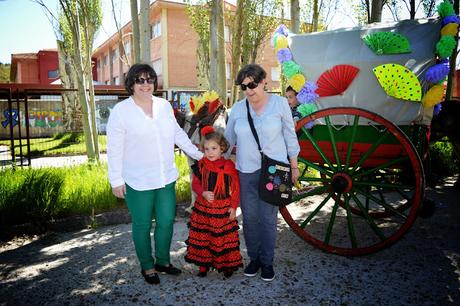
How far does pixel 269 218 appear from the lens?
9.26 feet

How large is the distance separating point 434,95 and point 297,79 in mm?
1268

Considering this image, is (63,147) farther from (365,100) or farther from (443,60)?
(443,60)

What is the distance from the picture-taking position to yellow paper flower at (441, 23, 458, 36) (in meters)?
3.08

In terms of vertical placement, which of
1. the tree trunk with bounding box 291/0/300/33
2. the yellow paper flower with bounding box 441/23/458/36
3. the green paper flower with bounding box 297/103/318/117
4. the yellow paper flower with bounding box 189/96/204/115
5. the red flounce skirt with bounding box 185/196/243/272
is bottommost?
the red flounce skirt with bounding box 185/196/243/272

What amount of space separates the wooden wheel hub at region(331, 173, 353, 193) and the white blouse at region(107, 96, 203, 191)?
1.59 metres

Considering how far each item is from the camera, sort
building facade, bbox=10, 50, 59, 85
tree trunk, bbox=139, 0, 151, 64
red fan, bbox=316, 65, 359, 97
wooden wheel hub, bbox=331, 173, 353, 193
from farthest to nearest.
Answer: building facade, bbox=10, 50, 59, 85, tree trunk, bbox=139, 0, 151, 64, red fan, bbox=316, 65, 359, 97, wooden wheel hub, bbox=331, 173, 353, 193

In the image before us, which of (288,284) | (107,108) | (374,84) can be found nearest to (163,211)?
(288,284)

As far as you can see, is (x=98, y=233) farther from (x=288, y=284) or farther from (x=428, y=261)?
(x=428, y=261)

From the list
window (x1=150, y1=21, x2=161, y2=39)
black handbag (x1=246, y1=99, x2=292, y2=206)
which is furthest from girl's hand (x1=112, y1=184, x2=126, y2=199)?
window (x1=150, y1=21, x2=161, y2=39)

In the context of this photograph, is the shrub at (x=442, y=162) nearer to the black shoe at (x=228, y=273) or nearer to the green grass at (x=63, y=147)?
the black shoe at (x=228, y=273)

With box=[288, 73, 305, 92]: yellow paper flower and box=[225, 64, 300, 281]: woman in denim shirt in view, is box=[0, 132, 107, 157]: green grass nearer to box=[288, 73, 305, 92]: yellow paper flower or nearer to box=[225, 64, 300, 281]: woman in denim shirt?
box=[288, 73, 305, 92]: yellow paper flower

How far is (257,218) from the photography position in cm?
290

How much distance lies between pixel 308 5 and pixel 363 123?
12.7 m

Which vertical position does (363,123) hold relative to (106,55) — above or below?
below
